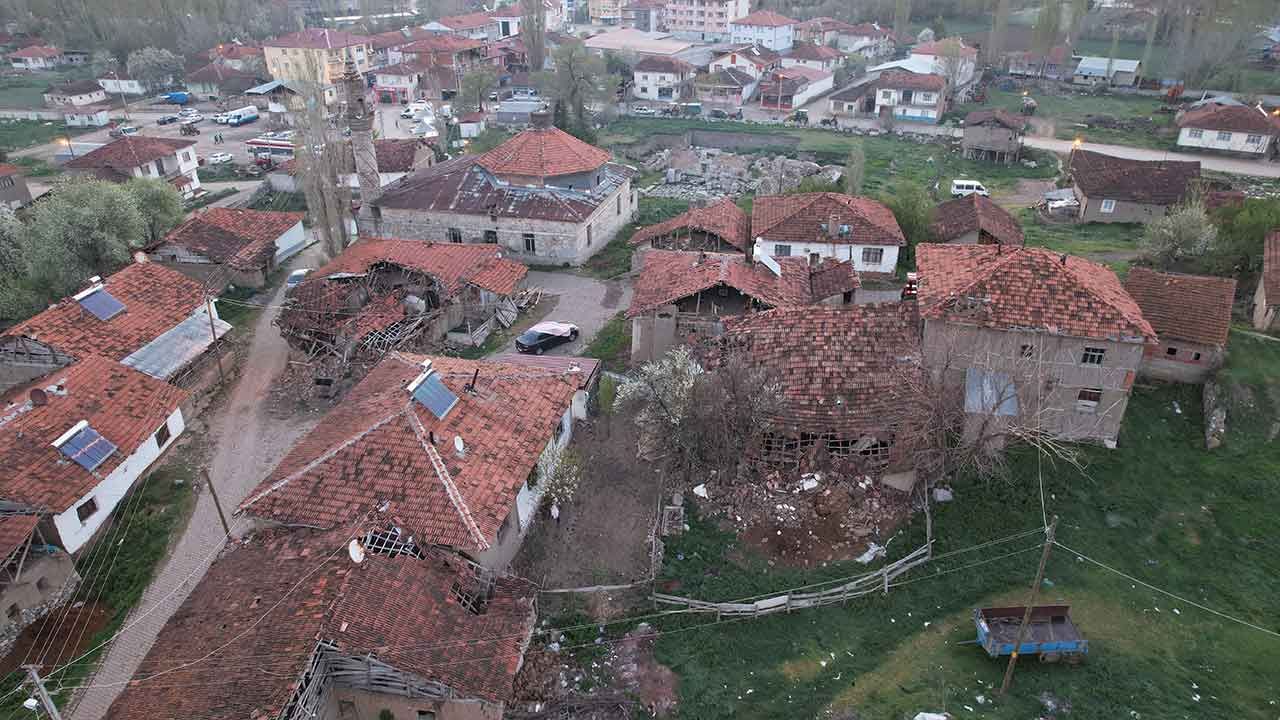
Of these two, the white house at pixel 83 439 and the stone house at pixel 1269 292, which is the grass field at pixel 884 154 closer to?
the stone house at pixel 1269 292

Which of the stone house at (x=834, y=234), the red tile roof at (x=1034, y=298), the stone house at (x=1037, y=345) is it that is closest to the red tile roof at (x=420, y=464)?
the stone house at (x=1037, y=345)

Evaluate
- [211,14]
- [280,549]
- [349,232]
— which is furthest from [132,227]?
[211,14]

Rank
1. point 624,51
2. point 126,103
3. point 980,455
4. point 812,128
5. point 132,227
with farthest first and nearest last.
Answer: point 624,51 < point 126,103 < point 812,128 < point 132,227 < point 980,455

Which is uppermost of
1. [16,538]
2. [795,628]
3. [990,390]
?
[990,390]

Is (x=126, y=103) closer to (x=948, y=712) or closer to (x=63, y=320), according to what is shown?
(x=63, y=320)

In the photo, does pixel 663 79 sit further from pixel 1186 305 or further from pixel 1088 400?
pixel 1088 400

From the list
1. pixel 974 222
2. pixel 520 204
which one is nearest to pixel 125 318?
pixel 520 204

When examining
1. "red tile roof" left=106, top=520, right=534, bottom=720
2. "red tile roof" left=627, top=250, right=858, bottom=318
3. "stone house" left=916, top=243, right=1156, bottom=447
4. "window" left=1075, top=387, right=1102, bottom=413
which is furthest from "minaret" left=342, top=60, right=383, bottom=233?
"window" left=1075, top=387, right=1102, bottom=413
